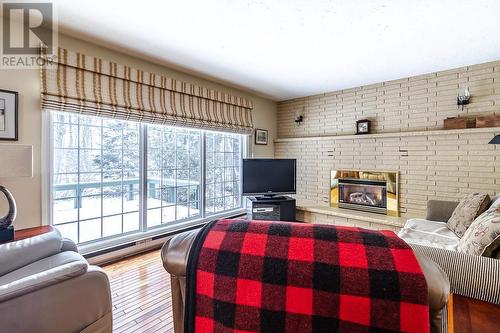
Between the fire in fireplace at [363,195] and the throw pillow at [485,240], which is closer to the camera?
the throw pillow at [485,240]

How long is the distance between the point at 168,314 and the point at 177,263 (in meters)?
1.47

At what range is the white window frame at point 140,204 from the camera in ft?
7.77

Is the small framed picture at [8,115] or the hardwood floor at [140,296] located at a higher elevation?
the small framed picture at [8,115]

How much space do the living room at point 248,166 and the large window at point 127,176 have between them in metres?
0.02

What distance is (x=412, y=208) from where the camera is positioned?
3553 millimetres

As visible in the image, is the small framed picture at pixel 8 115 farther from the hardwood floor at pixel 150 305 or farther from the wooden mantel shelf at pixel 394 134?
the wooden mantel shelf at pixel 394 134

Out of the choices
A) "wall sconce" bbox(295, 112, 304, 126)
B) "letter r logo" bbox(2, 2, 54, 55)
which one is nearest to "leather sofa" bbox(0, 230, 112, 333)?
"letter r logo" bbox(2, 2, 54, 55)

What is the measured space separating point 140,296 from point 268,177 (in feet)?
8.22

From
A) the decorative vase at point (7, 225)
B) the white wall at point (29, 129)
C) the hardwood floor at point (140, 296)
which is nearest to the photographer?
the hardwood floor at point (140, 296)

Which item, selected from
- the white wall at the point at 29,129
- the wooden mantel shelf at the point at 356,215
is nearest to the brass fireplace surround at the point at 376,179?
the wooden mantel shelf at the point at 356,215

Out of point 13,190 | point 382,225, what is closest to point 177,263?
point 13,190

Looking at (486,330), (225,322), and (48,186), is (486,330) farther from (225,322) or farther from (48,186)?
(48,186)

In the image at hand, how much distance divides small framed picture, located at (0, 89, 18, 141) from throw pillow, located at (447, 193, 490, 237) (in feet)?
13.6

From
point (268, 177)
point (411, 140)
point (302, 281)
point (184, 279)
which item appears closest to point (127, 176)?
point (268, 177)
